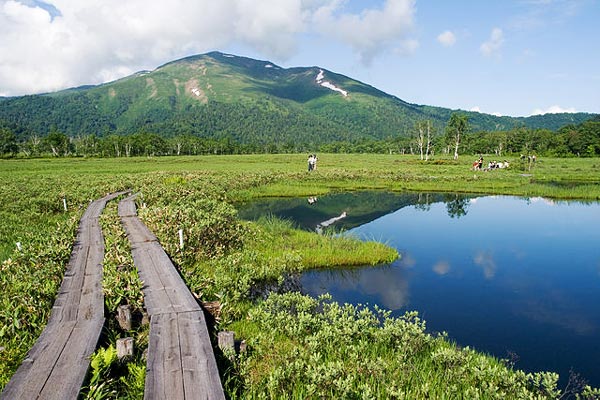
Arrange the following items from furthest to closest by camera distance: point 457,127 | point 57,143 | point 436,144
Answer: point 436,144, point 57,143, point 457,127

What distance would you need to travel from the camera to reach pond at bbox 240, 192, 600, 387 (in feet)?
38.3

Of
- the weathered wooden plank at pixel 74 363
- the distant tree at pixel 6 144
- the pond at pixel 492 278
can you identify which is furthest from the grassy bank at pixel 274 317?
the distant tree at pixel 6 144

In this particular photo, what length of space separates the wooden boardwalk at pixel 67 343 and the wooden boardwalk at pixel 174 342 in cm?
110

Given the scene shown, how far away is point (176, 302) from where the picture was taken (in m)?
9.32

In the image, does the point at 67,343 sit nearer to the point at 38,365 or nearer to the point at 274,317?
the point at 38,365

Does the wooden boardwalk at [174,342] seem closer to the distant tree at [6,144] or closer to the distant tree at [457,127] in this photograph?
the distant tree at [457,127]

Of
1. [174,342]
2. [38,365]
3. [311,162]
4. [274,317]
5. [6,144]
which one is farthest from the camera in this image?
[6,144]

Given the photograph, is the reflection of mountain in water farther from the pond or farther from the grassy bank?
the grassy bank

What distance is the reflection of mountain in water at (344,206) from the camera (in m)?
29.8

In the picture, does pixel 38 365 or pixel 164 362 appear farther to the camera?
pixel 164 362

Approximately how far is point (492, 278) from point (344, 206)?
64.6 feet

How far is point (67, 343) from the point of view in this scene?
725 cm

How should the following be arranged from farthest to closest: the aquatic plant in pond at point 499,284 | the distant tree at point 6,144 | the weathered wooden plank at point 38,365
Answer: the distant tree at point 6,144 < the aquatic plant in pond at point 499,284 < the weathered wooden plank at point 38,365

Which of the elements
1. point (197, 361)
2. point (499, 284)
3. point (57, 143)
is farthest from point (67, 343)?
point (57, 143)
